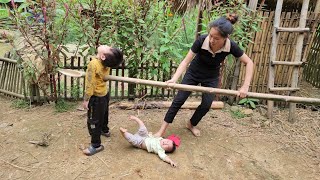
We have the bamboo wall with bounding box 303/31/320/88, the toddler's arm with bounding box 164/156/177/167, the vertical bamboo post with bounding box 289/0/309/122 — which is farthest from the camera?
the bamboo wall with bounding box 303/31/320/88

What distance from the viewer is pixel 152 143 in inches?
139

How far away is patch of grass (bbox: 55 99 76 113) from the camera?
4.57m

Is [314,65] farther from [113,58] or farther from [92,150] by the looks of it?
[92,150]

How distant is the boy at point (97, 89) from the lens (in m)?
3.15

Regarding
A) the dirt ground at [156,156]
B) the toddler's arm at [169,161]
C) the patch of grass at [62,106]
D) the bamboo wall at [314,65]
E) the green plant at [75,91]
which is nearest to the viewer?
the dirt ground at [156,156]

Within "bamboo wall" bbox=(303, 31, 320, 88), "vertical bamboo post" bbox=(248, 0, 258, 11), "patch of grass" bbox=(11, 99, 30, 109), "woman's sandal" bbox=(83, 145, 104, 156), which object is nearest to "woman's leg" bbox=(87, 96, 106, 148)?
"woman's sandal" bbox=(83, 145, 104, 156)

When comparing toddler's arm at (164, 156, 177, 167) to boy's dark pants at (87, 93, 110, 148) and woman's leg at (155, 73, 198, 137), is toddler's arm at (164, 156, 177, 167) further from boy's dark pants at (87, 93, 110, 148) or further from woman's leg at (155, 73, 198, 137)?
boy's dark pants at (87, 93, 110, 148)

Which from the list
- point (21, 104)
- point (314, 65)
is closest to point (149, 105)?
point (21, 104)

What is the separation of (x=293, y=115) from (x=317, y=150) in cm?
80

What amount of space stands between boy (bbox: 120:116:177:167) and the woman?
10.9 inches

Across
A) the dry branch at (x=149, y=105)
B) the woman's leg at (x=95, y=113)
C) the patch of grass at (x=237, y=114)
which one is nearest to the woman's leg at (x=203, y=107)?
the dry branch at (x=149, y=105)

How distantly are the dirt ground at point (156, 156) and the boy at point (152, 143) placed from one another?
3.1 inches

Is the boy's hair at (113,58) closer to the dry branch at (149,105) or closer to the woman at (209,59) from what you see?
the woman at (209,59)

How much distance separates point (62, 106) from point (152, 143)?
1851 mm
